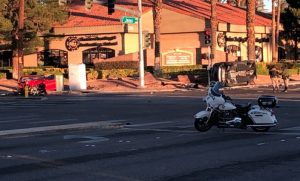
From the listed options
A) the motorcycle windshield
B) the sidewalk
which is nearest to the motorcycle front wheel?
the motorcycle windshield

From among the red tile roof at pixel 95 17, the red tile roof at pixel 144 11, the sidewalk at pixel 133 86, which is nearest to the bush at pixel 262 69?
the sidewalk at pixel 133 86

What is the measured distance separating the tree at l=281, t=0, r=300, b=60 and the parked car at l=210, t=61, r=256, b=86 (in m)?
20.2

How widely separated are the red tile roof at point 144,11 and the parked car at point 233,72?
688 inches

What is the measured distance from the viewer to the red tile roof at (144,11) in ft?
210

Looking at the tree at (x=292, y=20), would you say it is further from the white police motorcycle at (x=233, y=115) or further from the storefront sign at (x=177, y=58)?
the white police motorcycle at (x=233, y=115)

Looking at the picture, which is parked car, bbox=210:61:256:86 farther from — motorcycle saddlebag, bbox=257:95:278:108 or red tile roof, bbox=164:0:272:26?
motorcycle saddlebag, bbox=257:95:278:108

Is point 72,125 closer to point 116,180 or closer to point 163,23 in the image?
point 116,180

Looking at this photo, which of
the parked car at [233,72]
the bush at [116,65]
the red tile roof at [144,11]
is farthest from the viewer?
the red tile roof at [144,11]

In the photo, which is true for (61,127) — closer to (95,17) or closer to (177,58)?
(177,58)

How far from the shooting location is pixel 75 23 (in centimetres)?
6506

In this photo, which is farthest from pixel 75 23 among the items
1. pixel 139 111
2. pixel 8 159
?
pixel 8 159

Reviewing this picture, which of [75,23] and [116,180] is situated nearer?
[116,180]

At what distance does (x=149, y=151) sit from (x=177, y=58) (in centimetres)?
4462

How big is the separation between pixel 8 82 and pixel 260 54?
31.2 meters
